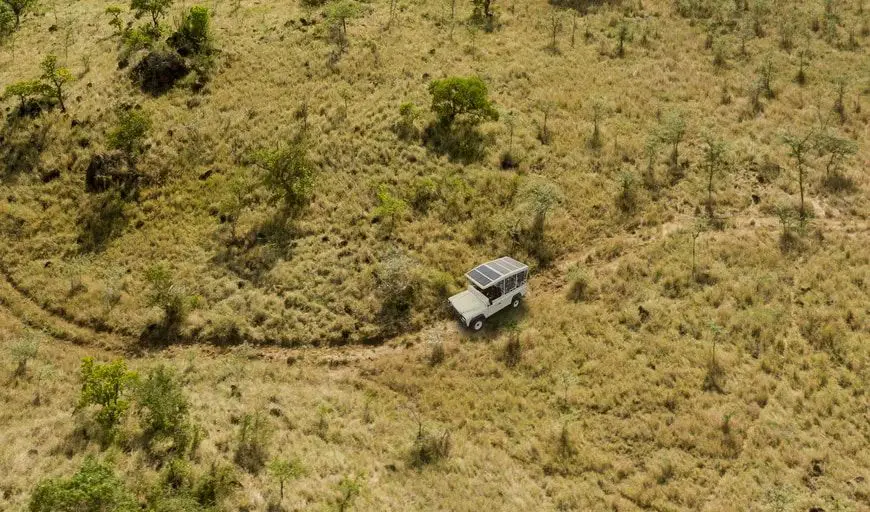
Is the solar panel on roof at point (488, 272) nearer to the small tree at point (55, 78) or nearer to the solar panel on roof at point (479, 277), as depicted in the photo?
the solar panel on roof at point (479, 277)

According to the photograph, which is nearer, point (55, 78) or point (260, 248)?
point (260, 248)

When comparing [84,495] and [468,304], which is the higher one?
[84,495]

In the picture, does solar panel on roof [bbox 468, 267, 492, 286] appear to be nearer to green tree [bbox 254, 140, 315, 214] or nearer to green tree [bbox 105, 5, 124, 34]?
green tree [bbox 254, 140, 315, 214]

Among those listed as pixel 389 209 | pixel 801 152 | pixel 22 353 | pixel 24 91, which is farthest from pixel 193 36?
pixel 801 152

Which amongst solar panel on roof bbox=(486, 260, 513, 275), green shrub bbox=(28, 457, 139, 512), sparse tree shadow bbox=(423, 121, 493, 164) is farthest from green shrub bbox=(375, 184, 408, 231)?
green shrub bbox=(28, 457, 139, 512)

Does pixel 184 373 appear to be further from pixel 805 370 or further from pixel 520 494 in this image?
pixel 805 370

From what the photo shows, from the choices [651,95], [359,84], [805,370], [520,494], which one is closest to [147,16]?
[359,84]

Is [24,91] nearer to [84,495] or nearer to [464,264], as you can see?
[464,264]
